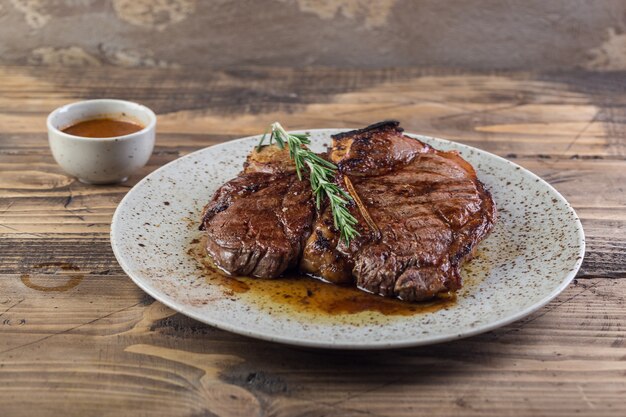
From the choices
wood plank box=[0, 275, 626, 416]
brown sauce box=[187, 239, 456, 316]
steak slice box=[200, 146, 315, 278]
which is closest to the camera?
wood plank box=[0, 275, 626, 416]

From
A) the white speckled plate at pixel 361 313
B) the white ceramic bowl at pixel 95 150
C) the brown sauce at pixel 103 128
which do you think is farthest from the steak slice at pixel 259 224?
the brown sauce at pixel 103 128

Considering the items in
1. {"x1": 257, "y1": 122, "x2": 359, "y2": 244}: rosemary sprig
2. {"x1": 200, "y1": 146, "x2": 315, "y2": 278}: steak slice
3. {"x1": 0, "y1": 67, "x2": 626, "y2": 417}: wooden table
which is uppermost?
{"x1": 257, "y1": 122, "x2": 359, "y2": 244}: rosemary sprig

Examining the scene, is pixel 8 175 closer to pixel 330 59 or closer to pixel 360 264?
pixel 360 264

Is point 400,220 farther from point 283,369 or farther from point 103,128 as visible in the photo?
point 103,128

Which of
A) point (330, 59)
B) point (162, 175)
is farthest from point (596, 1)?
point (162, 175)

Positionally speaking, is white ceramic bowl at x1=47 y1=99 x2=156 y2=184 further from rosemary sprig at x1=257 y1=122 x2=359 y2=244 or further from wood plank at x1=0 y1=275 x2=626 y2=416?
wood plank at x1=0 y1=275 x2=626 y2=416

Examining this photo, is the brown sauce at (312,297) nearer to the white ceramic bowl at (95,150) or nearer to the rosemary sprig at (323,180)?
the rosemary sprig at (323,180)

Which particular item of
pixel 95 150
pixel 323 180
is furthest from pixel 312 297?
pixel 95 150

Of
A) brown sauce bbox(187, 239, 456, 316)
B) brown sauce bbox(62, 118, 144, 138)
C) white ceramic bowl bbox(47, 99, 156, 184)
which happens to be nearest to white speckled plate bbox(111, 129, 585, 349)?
brown sauce bbox(187, 239, 456, 316)
